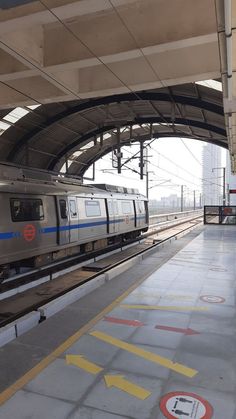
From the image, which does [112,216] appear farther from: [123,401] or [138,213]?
[123,401]

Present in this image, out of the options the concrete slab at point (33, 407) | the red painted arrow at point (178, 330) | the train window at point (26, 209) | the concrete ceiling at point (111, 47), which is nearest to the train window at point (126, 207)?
the train window at point (26, 209)

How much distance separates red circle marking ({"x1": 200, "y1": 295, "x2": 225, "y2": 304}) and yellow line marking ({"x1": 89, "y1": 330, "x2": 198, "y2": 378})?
8.88ft

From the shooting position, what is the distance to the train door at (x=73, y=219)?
45.7 feet

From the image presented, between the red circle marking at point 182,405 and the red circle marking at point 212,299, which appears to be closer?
the red circle marking at point 182,405

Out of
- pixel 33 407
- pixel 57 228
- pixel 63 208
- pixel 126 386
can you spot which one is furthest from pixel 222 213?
pixel 33 407

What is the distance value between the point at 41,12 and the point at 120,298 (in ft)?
17.3

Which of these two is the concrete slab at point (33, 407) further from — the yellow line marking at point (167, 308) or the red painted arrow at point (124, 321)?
the yellow line marking at point (167, 308)

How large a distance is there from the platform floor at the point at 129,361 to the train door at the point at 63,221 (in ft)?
17.0

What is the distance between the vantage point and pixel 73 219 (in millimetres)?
14117

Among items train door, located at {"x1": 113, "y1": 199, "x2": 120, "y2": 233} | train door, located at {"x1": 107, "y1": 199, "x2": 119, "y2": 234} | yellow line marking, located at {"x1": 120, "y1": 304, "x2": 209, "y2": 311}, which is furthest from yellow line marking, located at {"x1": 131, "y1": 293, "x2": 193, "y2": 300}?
train door, located at {"x1": 113, "y1": 199, "x2": 120, "y2": 233}

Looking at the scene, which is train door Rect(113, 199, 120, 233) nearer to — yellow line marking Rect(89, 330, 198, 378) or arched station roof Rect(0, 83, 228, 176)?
arched station roof Rect(0, 83, 228, 176)

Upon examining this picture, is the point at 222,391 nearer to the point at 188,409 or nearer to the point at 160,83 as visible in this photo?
the point at 188,409

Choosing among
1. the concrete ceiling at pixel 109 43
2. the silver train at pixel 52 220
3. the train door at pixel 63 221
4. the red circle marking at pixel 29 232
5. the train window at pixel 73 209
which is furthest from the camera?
the train window at pixel 73 209

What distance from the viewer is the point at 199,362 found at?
184 inches
